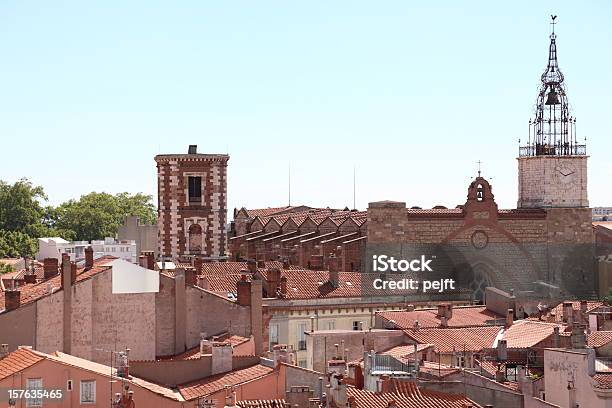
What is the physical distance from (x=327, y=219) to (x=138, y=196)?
3168 inches

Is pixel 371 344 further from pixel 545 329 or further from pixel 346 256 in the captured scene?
pixel 346 256

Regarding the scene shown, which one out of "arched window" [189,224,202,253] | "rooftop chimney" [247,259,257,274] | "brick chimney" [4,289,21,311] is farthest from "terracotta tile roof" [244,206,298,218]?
"brick chimney" [4,289,21,311]

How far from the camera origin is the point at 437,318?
6050cm

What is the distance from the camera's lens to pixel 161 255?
277ft

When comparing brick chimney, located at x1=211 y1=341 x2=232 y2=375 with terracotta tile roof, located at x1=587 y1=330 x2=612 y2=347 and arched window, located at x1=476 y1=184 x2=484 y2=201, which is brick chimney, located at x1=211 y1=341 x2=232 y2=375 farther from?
arched window, located at x1=476 y1=184 x2=484 y2=201

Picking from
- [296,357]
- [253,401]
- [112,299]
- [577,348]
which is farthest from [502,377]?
[296,357]

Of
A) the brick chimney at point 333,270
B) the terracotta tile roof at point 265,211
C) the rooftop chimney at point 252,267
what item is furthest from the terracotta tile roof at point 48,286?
the terracotta tile roof at point 265,211

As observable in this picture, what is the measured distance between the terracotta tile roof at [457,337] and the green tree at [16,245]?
77200 millimetres

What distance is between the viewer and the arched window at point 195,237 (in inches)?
3374

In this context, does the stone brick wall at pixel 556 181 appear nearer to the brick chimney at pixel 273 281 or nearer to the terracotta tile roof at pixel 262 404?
the brick chimney at pixel 273 281

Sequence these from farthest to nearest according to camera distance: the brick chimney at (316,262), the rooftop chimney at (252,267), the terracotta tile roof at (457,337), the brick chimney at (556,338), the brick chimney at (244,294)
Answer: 1. the brick chimney at (316,262)
2. the rooftop chimney at (252,267)
3. the terracotta tile roof at (457,337)
4. the brick chimney at (244,294)
5. the brick chimney at (556,338)

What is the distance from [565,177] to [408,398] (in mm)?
48652

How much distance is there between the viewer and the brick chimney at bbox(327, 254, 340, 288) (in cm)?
6794

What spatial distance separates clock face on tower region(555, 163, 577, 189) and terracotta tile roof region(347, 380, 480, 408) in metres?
47.1
